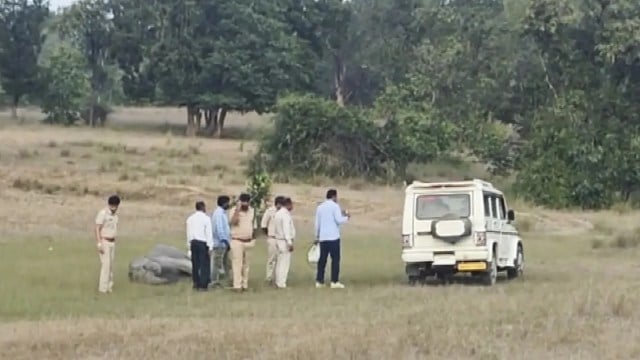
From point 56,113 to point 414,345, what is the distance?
259ft

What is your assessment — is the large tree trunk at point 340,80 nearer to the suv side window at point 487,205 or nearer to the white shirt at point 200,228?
the suv side window at point 487,205

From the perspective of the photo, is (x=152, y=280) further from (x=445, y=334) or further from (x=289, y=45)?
(x=289, y=45)

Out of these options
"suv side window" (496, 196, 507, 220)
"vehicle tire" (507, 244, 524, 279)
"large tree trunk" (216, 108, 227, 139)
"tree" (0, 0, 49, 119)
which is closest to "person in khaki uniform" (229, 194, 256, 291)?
"suv side window" (496, 196, 507, 220)

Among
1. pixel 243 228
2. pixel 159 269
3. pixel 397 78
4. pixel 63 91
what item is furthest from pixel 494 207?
pixel 63 91

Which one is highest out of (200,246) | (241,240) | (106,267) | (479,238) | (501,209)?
(501,209)

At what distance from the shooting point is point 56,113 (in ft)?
292

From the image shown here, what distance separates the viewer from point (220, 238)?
2166 centimetres

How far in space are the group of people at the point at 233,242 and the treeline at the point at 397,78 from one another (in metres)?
27.5

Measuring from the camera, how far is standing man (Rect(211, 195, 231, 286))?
848 inches

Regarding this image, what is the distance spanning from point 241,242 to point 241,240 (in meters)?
0.04

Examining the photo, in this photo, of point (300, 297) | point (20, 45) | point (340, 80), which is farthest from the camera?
point (340, 80)

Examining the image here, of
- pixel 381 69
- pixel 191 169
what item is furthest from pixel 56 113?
pixel 191 169

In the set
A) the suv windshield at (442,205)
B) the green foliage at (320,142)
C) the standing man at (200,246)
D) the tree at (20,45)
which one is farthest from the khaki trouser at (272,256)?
the tree at (20,45)

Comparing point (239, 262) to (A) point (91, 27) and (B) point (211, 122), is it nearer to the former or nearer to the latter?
(B) point (211, 122)
